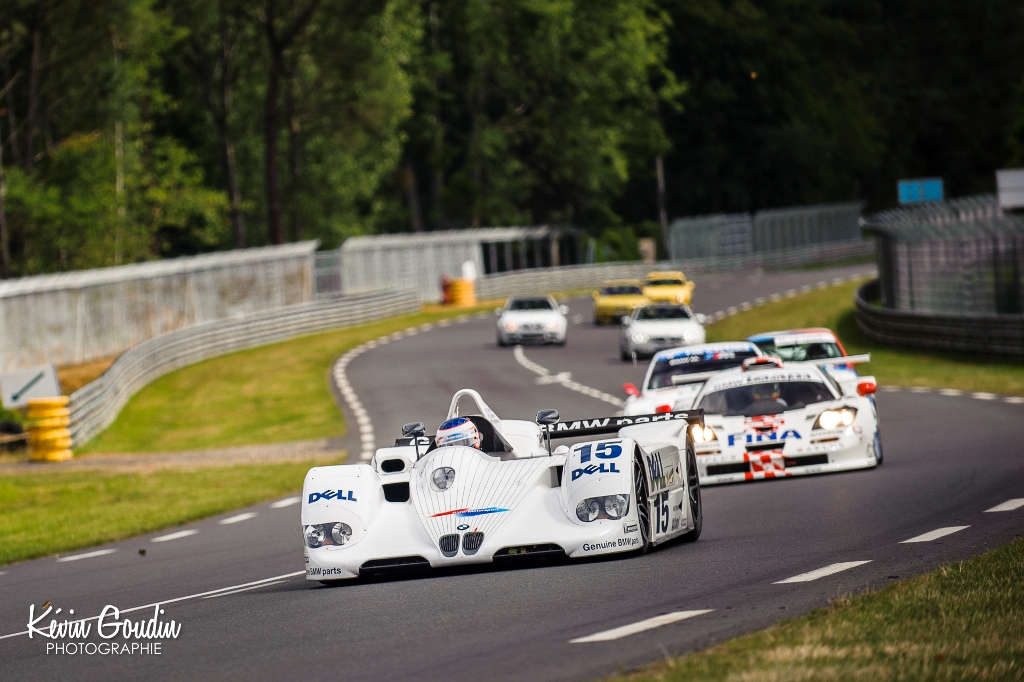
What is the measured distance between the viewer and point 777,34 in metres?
102

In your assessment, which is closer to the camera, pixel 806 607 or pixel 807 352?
pixel 806 607

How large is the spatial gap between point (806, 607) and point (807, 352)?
14752 mm

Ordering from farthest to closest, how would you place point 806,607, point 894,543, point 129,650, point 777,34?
point 777,34
point 894,543
point 129,650
point 806,607

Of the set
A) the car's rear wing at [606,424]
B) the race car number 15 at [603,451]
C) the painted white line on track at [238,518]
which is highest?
the race car number 15 at [603,451]

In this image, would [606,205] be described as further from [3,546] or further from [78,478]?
[3,546]

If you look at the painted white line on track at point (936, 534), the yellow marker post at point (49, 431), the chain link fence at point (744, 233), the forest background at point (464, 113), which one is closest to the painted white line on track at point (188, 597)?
the painted white line on track at point (936, 534)

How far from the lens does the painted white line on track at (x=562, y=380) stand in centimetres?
2962

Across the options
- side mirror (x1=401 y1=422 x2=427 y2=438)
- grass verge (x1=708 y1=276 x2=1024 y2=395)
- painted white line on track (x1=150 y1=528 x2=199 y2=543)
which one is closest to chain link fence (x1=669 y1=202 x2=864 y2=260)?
grass verge (x1=708 y1=276 x2=1024 y2=395)

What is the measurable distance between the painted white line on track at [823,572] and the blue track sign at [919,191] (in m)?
42.6

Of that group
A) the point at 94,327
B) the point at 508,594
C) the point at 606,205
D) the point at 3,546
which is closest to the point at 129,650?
the point at 508,594

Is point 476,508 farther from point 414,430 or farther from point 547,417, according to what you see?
point 547,417

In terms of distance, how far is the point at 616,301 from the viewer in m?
50.4

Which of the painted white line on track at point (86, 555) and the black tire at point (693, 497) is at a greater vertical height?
the black tire at point (693, 497)

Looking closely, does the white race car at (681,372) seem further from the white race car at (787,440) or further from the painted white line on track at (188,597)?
the painted white line on track at (188,597)
